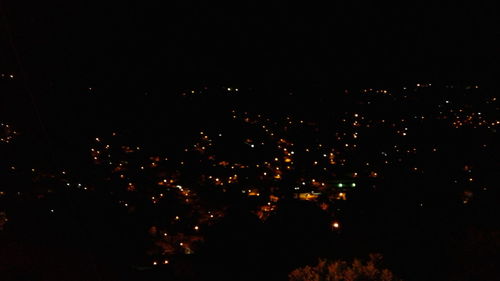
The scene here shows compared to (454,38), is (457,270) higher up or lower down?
lower down

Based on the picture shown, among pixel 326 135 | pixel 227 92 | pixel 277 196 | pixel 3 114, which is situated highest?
pixel 227 92

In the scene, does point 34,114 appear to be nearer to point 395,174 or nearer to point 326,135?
point 326,135

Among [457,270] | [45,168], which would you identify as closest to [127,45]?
[45,168]

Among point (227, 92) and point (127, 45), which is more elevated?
point (127, 45)

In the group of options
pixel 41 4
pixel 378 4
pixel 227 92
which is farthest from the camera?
pixel 378 4

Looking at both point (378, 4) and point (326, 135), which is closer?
point (326, 135)

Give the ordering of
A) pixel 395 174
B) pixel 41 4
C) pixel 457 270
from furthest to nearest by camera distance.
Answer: pixel 41 4, pixel 395 174, pixel 457 270

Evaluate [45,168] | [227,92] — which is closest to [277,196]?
[45,168]

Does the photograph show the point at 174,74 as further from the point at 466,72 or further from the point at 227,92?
the point at 466,72

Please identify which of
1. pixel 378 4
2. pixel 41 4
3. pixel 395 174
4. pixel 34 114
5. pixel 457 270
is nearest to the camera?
pixel 457 270
